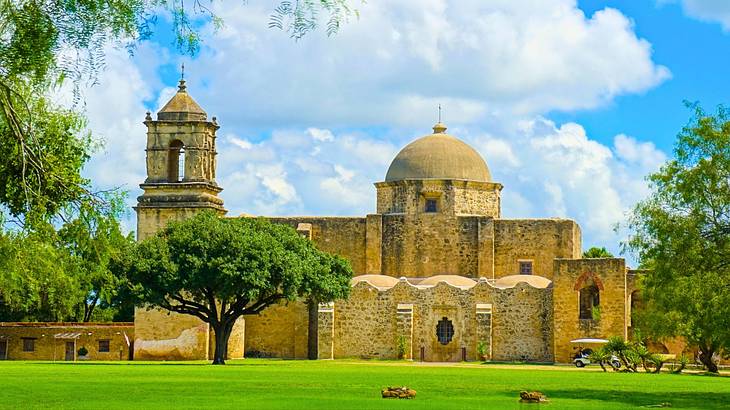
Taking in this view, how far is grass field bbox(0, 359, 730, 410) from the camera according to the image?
22141 millimetres

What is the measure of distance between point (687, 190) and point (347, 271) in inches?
776

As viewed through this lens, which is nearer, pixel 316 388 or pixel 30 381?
pixel 316 388

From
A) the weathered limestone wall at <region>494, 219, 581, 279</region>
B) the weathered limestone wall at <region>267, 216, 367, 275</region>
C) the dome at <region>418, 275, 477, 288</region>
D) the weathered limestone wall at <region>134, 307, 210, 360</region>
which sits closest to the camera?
the weathered limestone wall at <region>134, 307, 210, 360</region>

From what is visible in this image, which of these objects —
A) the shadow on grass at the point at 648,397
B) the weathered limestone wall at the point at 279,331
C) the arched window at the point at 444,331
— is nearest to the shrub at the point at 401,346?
the arched window at the point at 444,331

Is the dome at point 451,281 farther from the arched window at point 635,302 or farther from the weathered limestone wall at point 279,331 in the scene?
the arched window at point 635,302

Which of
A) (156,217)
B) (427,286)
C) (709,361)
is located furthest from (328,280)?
(709,361)

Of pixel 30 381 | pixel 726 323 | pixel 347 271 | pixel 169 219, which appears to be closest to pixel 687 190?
pixel 726 323

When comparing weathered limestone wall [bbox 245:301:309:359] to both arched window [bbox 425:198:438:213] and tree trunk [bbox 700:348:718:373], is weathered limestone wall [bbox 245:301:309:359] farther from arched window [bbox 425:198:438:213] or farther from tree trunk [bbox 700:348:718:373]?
tree trunk [bbox 700:348:718:373]

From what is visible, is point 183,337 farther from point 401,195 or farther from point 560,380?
point 560,380

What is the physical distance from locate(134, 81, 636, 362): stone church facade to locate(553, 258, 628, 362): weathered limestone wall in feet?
0.13

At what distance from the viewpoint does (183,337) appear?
5072 centimetres

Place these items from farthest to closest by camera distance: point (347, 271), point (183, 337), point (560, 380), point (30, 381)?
point (183, 337)
point (347, 271)
point (560, 380)
point (30, 381)

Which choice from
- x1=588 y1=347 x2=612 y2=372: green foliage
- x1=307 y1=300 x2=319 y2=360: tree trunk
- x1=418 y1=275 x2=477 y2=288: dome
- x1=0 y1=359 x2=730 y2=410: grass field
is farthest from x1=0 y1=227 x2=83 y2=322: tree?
x1=418 y1=275 x2=477 y2=288: dome

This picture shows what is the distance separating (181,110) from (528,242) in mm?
16307
